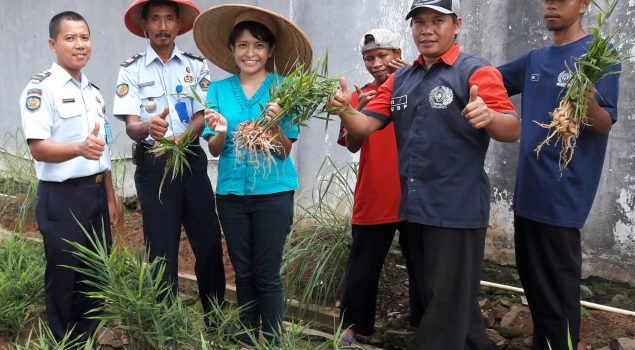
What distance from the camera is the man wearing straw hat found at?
3.50 metres

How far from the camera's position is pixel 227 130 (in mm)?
3240

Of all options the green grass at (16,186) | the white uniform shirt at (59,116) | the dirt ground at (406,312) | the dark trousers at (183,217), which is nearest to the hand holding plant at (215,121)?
the dark trousers at (183,217)

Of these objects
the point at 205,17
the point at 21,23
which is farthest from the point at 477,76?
the point at 21,23

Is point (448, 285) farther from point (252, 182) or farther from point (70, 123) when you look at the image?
point (70, 123)

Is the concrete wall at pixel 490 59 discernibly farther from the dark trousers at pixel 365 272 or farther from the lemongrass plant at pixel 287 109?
the lemongrass plant at pixel 287 109

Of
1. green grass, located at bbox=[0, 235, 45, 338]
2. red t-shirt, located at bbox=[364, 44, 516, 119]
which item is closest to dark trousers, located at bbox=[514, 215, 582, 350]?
red t-shirt, located at bbox=[364, 44, 516, 119]

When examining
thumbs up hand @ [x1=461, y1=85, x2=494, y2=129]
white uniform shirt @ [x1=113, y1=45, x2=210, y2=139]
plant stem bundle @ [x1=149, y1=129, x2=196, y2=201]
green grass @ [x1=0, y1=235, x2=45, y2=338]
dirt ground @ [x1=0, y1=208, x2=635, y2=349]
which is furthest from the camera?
dirt ground @ [x1=0, y1=208, x2=635, y2=349]

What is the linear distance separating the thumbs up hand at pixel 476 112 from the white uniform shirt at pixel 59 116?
6.56ft

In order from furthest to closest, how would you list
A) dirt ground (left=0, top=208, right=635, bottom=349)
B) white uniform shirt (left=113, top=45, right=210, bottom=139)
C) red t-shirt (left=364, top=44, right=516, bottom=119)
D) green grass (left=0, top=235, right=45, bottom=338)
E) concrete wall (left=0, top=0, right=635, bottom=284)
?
concrete wall (left=0, top=0, right=635, bottom=284) → dirt ground (left=0, top=208, right=635, bottom=349) → green grass (left=0, top=235, right=45, bottom=338) → white uniform shirt (left=113, top=45, right=210, bottom=139) → red t-shirt (left=364, top=44, right=516, bottom=119)

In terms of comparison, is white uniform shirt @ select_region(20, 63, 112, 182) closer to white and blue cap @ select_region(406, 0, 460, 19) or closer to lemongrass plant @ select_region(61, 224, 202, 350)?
lemongrass plant @ select_region(61, 224, 202, 350)

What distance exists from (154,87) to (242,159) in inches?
30.6

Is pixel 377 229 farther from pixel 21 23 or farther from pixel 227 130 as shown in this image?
pixel 21 23

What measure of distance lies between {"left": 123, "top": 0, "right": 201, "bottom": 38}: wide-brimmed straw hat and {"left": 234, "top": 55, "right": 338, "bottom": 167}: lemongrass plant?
0.95 meters

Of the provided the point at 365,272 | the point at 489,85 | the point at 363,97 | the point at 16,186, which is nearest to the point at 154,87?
the point at 363,97
